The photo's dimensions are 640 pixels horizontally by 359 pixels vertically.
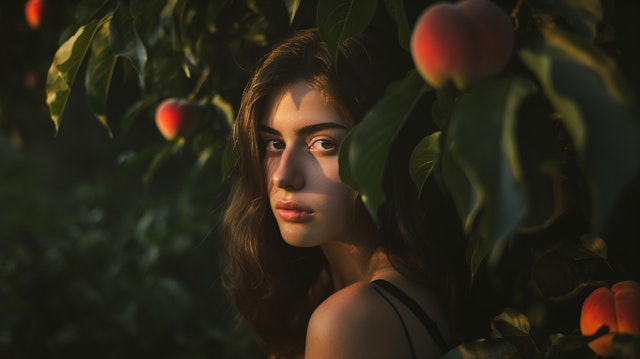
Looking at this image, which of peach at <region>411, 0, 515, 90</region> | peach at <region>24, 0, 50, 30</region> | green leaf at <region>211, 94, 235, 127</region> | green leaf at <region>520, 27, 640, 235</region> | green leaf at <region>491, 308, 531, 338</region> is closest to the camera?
green leaf at <region>520, 27, 640, 235</region>

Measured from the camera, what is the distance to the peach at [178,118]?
111cm

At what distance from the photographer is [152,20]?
92 cm

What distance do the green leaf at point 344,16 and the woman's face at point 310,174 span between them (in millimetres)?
236

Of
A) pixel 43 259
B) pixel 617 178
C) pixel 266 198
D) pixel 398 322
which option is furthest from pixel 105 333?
pixel 617 178

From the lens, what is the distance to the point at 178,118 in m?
1.12

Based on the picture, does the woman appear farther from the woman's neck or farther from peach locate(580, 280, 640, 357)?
peach locate(580, 280, 640, 357)

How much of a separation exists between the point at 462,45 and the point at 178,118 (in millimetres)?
710

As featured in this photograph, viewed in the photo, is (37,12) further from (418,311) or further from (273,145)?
(418,311)

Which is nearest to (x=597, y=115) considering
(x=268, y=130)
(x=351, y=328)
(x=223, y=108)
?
(x=351, y=328)

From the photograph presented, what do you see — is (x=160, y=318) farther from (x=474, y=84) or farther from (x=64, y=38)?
(x=474, y=84)

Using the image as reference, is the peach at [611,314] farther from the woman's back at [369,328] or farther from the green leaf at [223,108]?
the green leaf at [223,108]

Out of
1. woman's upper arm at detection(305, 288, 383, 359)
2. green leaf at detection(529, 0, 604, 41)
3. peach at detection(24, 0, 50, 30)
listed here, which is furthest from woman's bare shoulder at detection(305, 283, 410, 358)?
peach at detection(24, 0, 50, 30)

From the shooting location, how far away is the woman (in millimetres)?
867

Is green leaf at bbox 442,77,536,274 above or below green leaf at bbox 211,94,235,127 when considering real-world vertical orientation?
above
